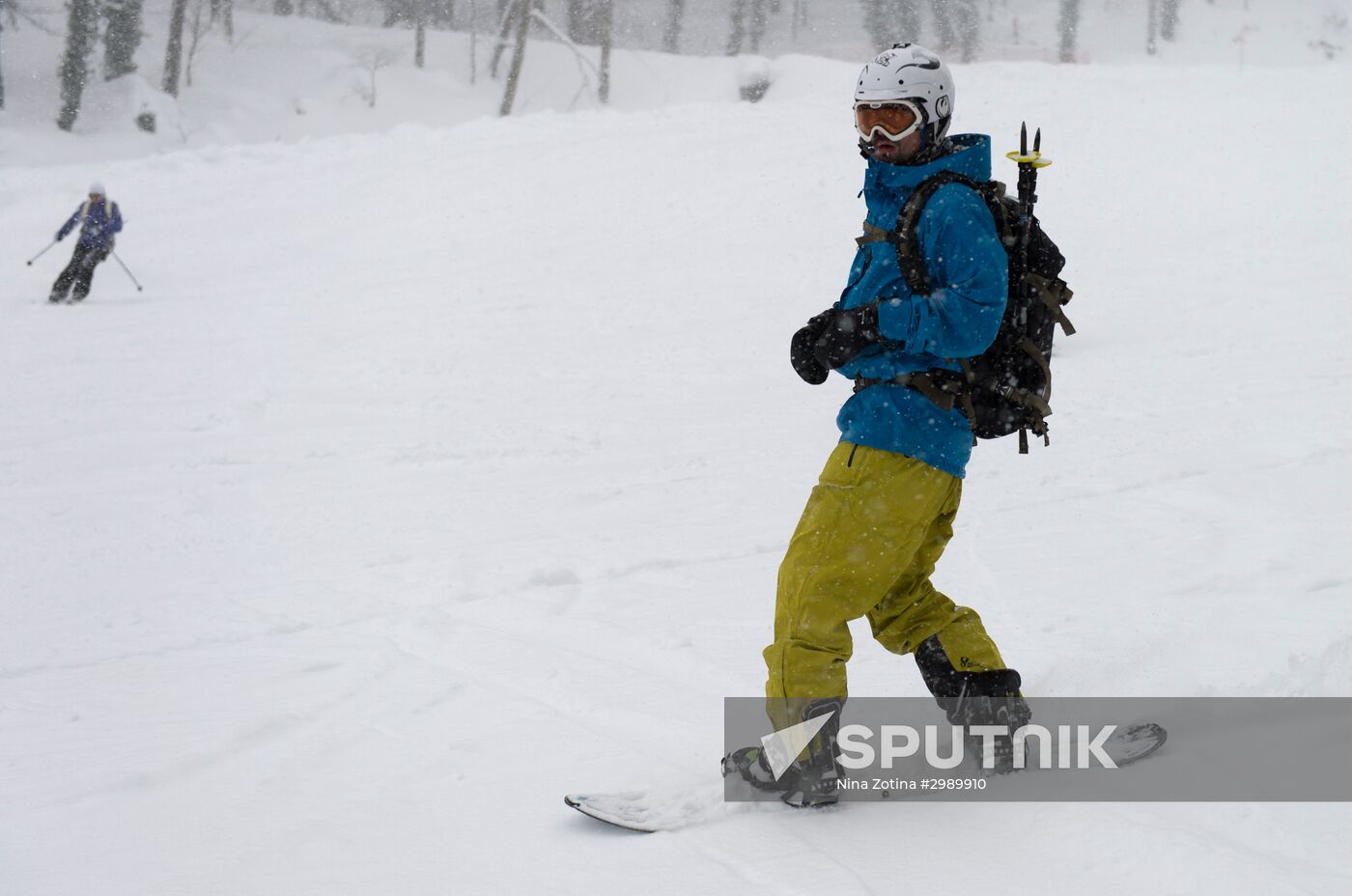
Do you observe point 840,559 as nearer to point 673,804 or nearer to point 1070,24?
point 673,804

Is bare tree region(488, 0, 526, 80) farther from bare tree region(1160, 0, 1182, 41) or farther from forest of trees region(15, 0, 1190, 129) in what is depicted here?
bare tree region(1160, 0, 1182, 41)

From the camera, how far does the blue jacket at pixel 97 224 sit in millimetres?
14320

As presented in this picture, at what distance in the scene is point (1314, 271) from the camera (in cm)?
1341

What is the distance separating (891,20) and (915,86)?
164 ft

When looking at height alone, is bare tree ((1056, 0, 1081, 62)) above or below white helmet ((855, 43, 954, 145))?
above

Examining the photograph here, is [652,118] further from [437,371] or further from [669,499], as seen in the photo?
[669,499]

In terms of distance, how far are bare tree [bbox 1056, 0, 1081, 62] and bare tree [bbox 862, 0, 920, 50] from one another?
7.27 m

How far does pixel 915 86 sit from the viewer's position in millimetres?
2969

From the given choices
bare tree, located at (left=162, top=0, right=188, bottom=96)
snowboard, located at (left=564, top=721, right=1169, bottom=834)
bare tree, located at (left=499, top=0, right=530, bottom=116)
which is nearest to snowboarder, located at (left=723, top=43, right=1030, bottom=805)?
snowboard, located at (left=564, top=721, right=1169, bottom=834)

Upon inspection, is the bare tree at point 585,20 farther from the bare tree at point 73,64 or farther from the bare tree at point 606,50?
the bare tree at point 73,64

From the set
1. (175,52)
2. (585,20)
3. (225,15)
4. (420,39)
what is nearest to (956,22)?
(585,20)

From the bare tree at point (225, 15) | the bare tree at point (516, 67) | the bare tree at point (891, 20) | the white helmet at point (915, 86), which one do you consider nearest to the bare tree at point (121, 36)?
the bare tree at point (225, 15)

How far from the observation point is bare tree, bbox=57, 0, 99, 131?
29.3 meters

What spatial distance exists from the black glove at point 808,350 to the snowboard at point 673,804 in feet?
3.57
